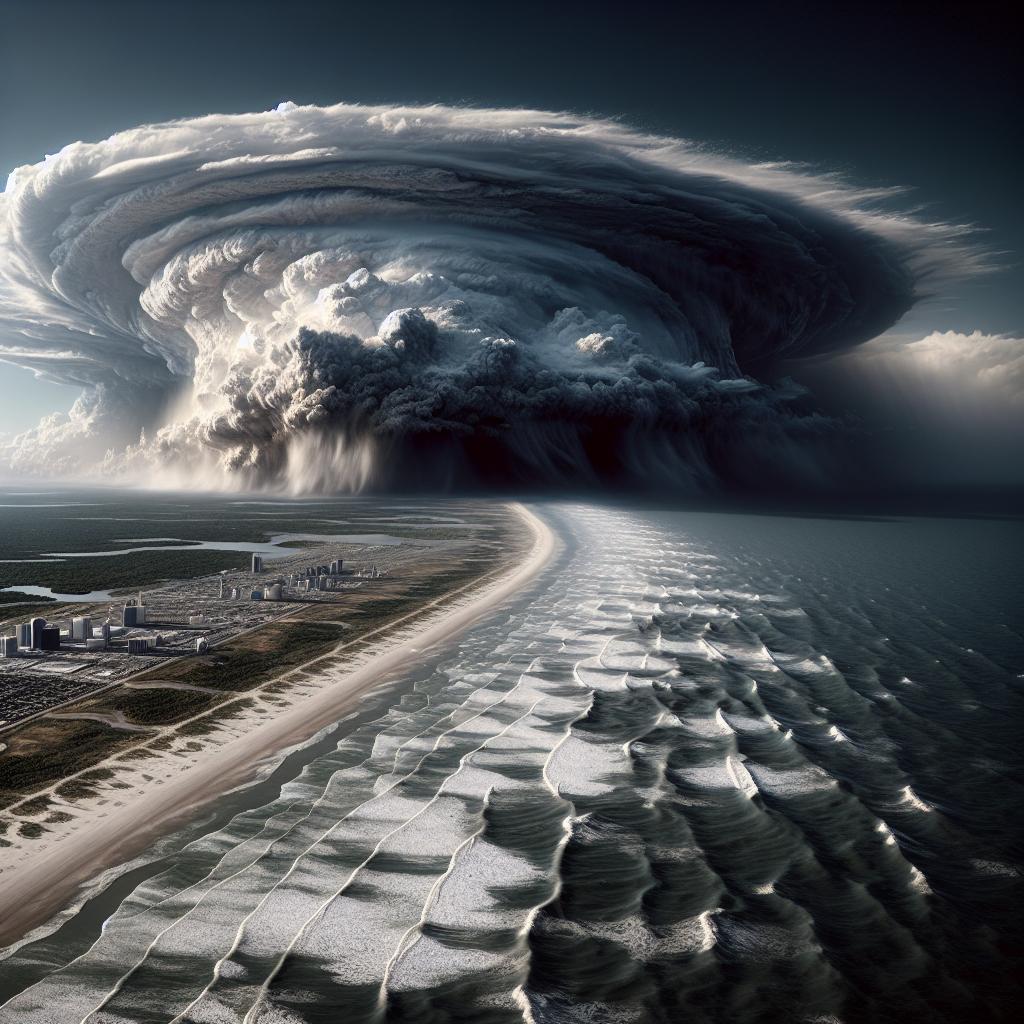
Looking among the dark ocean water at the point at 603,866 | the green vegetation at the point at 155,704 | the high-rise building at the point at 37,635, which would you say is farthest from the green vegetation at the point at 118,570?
the dark ocean water at the point at 603,866

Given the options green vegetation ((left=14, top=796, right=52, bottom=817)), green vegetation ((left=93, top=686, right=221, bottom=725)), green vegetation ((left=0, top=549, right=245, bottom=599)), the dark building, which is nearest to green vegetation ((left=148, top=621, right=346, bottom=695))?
green vegetation ((left=93, top=686, right=221, bottom=725))

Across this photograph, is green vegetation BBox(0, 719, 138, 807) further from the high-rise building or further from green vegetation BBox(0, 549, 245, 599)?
green vegetation BBox(0, 549, 245, 599)

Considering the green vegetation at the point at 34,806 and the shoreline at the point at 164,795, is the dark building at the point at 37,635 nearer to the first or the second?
the shoreline at the point at 164,795

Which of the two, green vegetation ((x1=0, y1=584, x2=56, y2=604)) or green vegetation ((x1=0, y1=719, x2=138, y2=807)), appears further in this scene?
green vegetation ((x1=0, y1=584, x2=56, y2=604))

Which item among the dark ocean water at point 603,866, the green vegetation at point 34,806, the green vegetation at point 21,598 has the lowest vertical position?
→ the green vegetation at point 21,598

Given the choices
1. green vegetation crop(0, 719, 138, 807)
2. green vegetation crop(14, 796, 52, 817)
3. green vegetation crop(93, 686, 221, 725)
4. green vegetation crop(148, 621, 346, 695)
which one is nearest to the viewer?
green vegetation crop(14, 796, 52, 817)

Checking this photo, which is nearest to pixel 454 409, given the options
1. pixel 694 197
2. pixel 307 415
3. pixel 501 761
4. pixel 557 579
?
pixel 307 415
